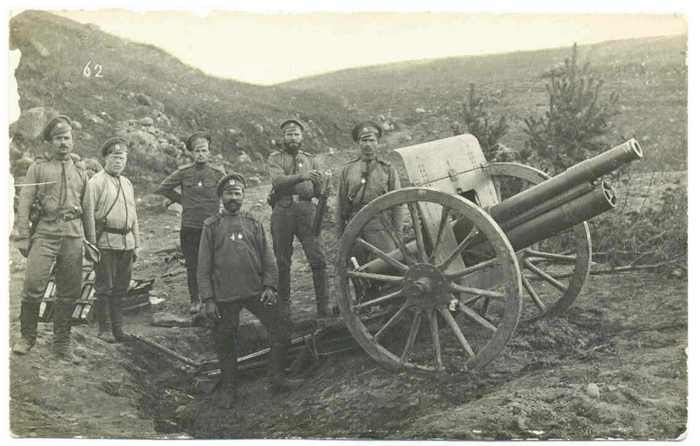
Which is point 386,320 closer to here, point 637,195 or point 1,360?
point 637,195

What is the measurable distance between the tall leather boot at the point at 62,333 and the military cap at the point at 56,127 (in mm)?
1416

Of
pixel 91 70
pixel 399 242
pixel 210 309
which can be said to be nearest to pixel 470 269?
pixel 399 242

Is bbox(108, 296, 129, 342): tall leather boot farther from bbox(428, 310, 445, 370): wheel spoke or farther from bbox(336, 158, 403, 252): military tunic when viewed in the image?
bbox(428, 310, 445, 370): wheel spoke

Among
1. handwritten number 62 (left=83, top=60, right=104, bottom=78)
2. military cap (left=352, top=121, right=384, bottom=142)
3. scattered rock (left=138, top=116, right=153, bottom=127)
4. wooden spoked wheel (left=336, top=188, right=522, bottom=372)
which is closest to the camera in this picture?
wooden spoked wheel (left=336, top=188, right=522, bottom=372)

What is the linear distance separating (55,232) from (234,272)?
154 cm

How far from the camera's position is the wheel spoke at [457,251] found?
16.3ft

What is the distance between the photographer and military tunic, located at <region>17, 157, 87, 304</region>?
19.2 ft

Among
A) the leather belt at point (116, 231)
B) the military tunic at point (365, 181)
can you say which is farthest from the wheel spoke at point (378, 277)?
the leather belt at point (116, 231)

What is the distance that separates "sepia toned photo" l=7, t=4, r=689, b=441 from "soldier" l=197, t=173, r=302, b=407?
0.02m

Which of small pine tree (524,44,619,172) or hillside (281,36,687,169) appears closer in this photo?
hillside (281,36,687,169)

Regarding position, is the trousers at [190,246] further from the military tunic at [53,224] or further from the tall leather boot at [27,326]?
the tall leather boot at [27,326]

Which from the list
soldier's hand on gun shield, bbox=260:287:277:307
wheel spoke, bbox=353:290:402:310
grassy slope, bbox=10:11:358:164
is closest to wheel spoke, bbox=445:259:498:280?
wheel spoke, bbox=353:290:402:310

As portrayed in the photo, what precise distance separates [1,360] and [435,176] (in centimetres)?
392

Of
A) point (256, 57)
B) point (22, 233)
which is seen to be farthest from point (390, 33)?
point (22, 233)
